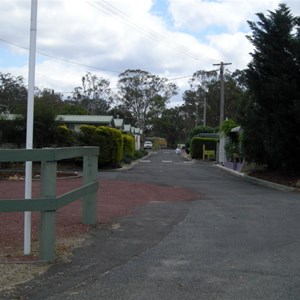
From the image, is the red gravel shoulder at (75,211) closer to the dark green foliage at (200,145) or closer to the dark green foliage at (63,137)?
the dark green foliage at (63,137)

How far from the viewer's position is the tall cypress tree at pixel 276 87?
19594mm

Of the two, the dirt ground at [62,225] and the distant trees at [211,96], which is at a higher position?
the distant trees at [211,96]

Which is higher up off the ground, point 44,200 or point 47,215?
point 44,200

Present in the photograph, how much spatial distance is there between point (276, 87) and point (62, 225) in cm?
1283

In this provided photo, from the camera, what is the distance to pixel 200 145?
52.1m

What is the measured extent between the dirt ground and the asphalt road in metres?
0.25

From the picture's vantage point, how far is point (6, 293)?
16.8 feet

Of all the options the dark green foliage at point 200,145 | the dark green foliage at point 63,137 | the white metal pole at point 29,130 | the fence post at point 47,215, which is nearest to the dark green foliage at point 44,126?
the dark green foliage at point 63,137

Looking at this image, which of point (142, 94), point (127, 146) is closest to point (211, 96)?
point (142, 94)

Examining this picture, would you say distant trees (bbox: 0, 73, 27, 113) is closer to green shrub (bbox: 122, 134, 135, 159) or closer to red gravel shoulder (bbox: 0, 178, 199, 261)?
green shrub (bbox: 122, 134, 135, 159)

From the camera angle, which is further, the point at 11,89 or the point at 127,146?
the point at 11,89

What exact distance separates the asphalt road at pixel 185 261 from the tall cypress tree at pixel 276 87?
9.69m

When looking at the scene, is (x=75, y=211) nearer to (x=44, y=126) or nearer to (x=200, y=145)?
(x=44, y=126)

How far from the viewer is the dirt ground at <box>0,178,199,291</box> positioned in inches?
235
